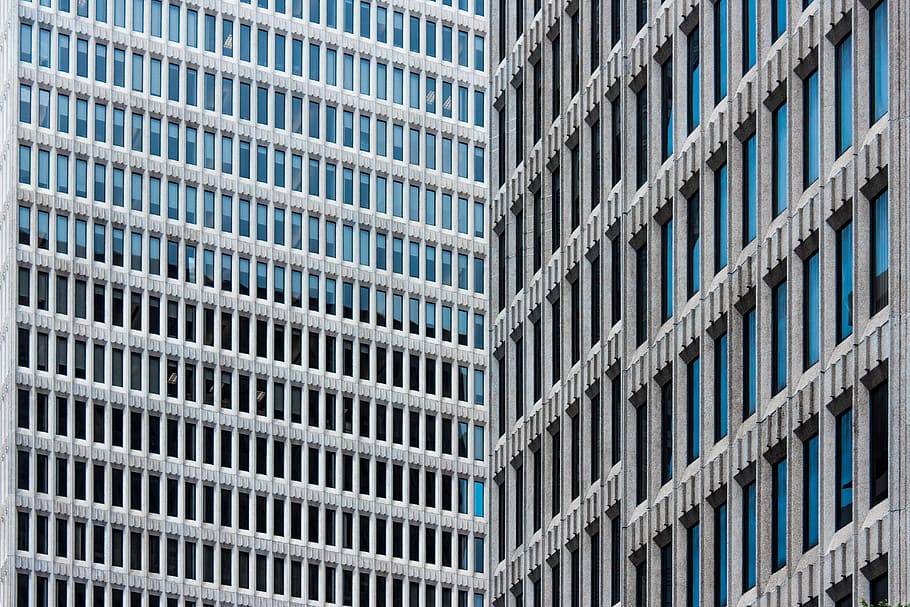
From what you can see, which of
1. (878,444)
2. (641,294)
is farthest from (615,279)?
(878,444)

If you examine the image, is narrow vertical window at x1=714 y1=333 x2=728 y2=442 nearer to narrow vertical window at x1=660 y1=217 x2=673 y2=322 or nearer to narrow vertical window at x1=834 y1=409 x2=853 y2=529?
narrow vertical window at x1=660 y1=217 x2=673 y2=322

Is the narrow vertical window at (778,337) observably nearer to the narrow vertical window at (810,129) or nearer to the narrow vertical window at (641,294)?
the narrow vertical window at (810,129)

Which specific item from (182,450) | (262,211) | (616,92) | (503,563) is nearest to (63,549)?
(182,450)

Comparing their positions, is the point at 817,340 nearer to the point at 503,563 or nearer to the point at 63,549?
the point at 503,563

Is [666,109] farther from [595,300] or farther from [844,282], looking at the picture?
[844,282]

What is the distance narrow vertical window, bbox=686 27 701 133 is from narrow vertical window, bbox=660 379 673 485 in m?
5.27

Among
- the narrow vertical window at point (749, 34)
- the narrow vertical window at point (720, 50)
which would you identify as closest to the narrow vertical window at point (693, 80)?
the narrow vertical window at point (720, 50)

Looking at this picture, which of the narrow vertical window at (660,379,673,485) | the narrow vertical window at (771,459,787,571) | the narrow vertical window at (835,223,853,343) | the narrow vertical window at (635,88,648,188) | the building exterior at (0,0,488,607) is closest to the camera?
the narrow vertical window at (835,223,853,343)

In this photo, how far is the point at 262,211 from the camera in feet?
457

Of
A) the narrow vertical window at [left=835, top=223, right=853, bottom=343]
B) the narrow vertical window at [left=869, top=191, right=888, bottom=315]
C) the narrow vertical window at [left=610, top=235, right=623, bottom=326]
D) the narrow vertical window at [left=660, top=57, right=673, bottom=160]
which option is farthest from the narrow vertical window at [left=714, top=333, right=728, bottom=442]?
the narrow vertical window at [left=869, top=191, right=888, bottom=315]

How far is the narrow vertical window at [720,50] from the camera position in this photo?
54188 millimetres

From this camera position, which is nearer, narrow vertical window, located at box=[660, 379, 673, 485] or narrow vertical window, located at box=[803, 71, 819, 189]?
narrow vertical window, located at box=[803, 71, 819, 189]

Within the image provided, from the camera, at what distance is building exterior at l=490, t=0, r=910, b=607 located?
4491cm

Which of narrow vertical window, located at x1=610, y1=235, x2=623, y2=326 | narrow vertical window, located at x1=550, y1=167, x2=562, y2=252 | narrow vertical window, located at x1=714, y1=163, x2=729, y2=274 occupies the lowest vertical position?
narrow vertical window, located at x1=714, y1=163, x2=729, y2=274
